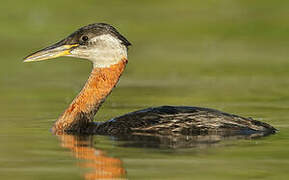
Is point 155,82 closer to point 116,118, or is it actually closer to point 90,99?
point 90,99

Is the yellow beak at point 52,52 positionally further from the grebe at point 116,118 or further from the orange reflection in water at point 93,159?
the orange reflection in water at point 93,159

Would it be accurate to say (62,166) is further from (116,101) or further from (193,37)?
(193,37)

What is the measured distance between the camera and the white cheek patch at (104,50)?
49.5ft

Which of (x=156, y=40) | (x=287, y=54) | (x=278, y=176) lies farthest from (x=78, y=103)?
(x=156, y=40)

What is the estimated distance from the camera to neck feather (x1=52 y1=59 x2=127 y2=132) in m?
15.2

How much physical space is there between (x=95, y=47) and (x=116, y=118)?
132 cm

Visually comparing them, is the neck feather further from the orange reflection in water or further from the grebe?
the orange reflection in water

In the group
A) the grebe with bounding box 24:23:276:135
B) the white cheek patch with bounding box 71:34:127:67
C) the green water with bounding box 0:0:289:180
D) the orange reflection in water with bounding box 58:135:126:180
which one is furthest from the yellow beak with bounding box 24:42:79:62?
the orange reflection in water with bounding box 58:135:126:180

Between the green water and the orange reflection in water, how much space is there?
0.01 m

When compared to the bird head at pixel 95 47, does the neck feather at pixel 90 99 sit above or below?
below

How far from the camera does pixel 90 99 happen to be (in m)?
15.5

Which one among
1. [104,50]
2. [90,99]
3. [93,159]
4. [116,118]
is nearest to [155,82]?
[90,99]

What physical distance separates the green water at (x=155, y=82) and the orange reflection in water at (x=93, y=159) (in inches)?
0.6

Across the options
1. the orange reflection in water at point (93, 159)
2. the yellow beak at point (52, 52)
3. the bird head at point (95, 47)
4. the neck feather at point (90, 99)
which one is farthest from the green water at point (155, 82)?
the bird head at point (95, 47)
